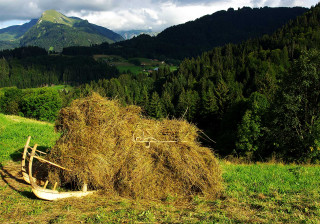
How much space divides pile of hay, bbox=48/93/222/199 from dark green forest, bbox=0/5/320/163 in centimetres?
164

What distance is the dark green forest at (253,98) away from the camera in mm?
18844

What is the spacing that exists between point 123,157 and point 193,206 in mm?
3013

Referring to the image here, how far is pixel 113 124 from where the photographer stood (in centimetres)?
859

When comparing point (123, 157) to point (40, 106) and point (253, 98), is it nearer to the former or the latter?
point (253, 98)

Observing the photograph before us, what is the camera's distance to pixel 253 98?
35000mm

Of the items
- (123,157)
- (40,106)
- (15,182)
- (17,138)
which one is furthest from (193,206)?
(40,106)

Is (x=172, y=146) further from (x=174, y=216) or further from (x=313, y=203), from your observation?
(x=313, y=203)

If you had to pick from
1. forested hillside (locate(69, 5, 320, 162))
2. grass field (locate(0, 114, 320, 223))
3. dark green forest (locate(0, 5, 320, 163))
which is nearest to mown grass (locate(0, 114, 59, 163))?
grass field (locate(0, 114, 320, 223))

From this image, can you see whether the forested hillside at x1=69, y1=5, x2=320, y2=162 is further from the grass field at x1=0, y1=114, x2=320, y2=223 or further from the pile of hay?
the grass field at x1=0, y1=114, x2=320, y2=223

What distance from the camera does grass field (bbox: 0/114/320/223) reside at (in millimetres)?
6273

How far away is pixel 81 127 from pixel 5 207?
Answer: 3270 millimetres

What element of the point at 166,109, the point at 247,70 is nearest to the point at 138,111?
the point at 166,109

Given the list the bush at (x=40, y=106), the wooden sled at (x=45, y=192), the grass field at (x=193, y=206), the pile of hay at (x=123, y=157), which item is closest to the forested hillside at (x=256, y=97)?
the pile of hay at (x=123, y=157)

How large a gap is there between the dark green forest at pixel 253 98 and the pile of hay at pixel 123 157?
5.37ft
